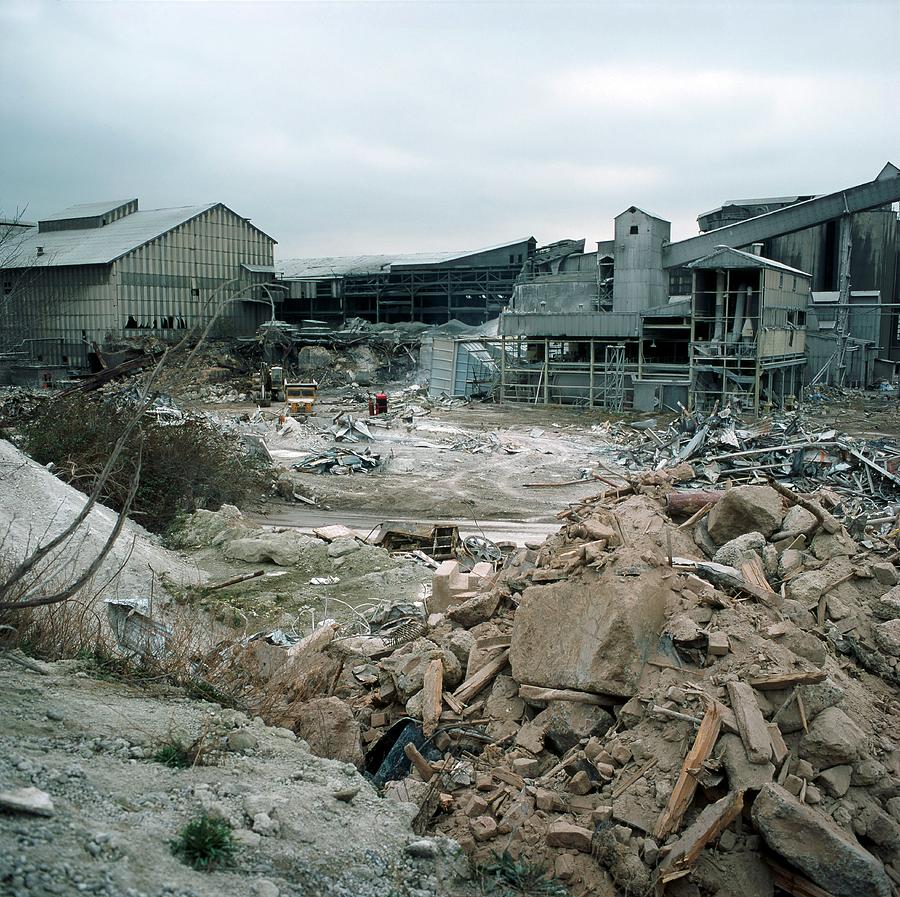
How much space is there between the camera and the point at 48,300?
4906 centimetres

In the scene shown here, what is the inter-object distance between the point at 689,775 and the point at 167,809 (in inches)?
126

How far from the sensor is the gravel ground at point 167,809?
3.91 metres

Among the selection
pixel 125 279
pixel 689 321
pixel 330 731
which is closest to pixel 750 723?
pixel 330 731

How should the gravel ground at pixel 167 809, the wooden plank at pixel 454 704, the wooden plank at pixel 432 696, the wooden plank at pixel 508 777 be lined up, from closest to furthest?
1. the gravel ground at pixel 167 809
2. the wooden plank at pixel 508 777
3. the wooden plank at pixel 432 696
4. the wooden plank at pixel 454 704

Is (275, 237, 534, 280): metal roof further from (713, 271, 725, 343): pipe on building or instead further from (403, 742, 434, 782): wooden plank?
(403, 742, 434, 782): wooden plank

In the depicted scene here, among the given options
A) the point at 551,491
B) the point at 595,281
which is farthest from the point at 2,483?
the point at 595,281

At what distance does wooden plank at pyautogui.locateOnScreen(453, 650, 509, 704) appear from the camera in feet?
24.1

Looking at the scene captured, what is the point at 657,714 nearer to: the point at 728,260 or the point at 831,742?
the point at 831,742

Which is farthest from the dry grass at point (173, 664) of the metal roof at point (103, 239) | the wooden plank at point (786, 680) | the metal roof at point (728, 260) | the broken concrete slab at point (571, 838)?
the metal roof at point (103, 239)

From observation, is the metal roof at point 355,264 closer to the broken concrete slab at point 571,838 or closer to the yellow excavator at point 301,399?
the yellow excavator at point 301,399

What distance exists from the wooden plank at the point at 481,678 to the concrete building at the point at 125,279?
40.3m

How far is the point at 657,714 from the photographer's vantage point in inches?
248

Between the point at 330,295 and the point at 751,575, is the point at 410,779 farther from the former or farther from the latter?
the point at 330,295

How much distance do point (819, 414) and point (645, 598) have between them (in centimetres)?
2912
